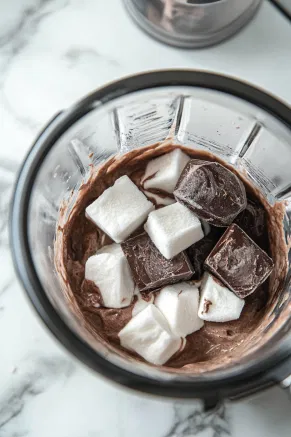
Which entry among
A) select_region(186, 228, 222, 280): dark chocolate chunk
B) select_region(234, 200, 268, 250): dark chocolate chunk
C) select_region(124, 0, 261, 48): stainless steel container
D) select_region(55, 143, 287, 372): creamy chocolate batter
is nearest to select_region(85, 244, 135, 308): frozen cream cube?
select_region(55, 143, 287, 372): creamy chocolate batter

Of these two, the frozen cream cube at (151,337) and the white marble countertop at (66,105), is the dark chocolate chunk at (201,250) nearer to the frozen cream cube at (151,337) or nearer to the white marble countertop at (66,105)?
the frozen cream cube at (151,337)

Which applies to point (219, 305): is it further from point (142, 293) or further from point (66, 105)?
point (66, 105)

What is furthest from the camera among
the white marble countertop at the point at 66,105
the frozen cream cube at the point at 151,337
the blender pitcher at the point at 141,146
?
the white marble countertop at the point at 66,105

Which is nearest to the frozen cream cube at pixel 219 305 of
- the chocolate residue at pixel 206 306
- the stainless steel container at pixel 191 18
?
the chocolate residue at pixel 206 306

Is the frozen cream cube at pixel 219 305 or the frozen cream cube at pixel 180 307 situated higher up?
the frozen cream cube at pixel 219 305

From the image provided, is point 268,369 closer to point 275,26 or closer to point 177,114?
point 177,114

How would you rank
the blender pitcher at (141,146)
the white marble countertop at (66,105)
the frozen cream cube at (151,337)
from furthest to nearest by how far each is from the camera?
the white marble countertop at (66,105) < the frozen cream cube at (151,337) < the blender pitcher at (141,146)

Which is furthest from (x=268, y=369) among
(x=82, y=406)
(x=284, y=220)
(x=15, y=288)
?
(x=15, y=288)

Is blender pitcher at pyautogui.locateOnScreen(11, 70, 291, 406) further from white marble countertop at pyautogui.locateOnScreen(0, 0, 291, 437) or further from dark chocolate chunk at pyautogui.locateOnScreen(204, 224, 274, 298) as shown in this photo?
white marble countertop at pyautogui.locateOnScreen(0, 0, 291, 437)
